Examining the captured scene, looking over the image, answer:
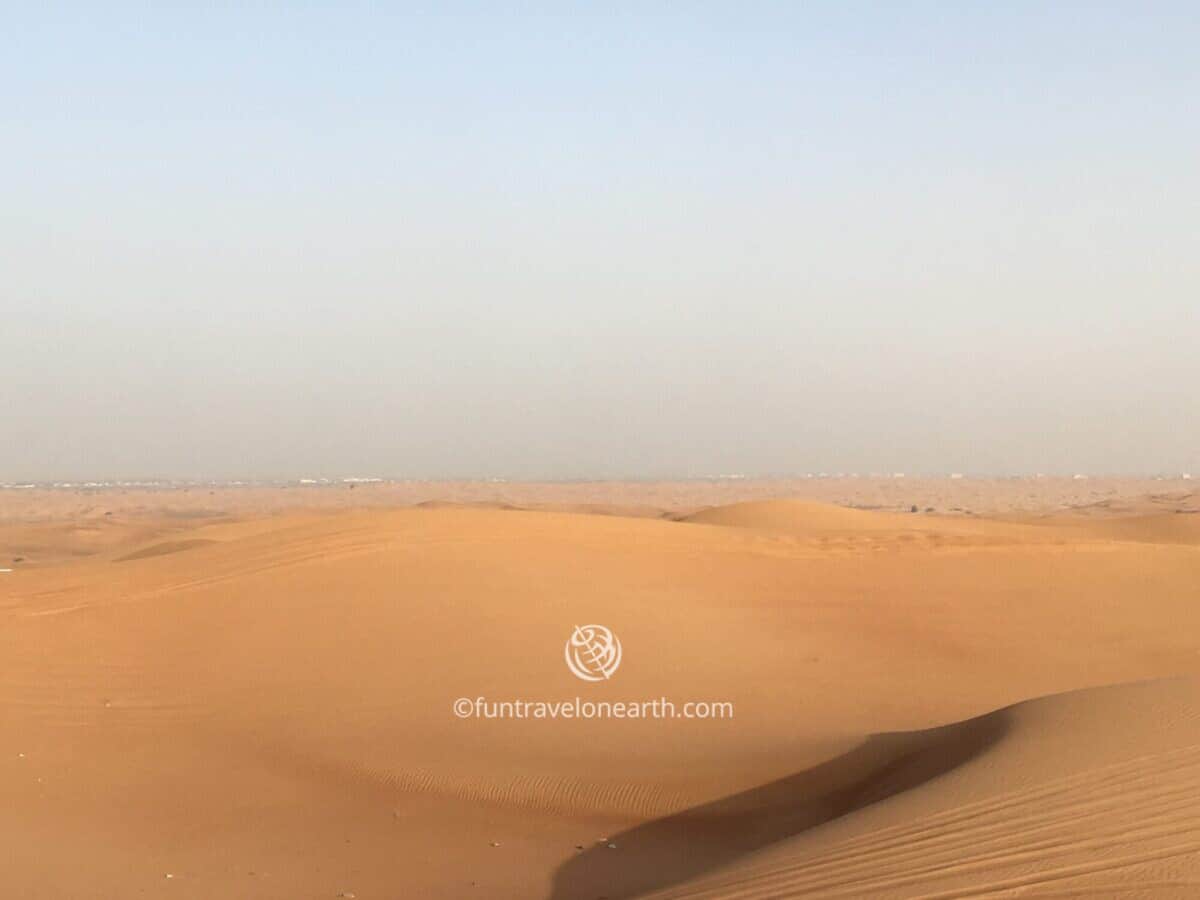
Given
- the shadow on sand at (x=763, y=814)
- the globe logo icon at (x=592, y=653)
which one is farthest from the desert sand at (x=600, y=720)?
the globe logo icon at (x=592, y=653)

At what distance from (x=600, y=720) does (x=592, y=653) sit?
1747mm

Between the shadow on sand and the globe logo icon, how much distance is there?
344 centimetres

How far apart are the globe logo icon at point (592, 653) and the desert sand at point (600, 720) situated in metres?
0.15

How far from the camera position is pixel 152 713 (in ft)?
34.6

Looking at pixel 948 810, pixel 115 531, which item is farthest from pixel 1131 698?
pixel 115 531

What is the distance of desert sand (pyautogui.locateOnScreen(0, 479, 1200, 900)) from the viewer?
5754 millimetres

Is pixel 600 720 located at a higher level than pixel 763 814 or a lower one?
higher

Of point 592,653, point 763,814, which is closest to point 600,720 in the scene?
point 592,653

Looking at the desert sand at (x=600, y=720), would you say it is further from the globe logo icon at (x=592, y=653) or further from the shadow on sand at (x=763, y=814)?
the globe logo icon at (x=592, y=653)

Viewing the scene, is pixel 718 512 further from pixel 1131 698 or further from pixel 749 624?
pixel 1131 698

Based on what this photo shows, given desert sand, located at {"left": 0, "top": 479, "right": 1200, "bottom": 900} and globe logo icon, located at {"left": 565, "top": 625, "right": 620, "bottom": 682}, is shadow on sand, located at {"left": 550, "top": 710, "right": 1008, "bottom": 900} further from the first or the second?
globe logo icon, located at {"left": 565, "top": 625, "right": 620, "bottom": 682}

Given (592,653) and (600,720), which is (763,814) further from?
(592,653)

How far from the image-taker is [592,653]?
487 inches

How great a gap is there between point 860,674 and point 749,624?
1852mm
